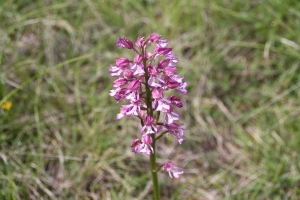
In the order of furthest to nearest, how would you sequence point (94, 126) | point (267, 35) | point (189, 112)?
point (267, 35) → point (189, 112) → point (94, 126)

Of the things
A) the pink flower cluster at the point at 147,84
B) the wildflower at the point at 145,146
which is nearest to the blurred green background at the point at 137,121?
the pink flower cluster at the point at 147,84

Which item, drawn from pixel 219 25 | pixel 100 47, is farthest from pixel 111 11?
pixel 219 25

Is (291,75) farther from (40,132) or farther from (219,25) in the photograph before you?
(40,132)

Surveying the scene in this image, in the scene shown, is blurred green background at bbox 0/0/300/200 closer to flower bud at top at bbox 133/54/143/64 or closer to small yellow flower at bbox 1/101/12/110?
small yellow flower at bbox 1/101/12/110

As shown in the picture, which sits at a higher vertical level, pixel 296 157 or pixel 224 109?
pixel 224 109

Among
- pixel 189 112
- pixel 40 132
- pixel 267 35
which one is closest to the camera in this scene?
pixel 40 132

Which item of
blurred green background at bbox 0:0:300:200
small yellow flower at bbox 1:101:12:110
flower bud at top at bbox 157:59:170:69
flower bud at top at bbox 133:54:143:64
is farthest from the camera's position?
small yellow flower at bbox 1:101:12:110

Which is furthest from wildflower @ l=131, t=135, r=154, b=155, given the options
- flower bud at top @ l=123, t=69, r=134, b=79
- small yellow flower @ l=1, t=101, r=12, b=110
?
small yellow flower @ l=1, t=101, r=12, b=110

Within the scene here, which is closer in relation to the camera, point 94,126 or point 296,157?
point 296,157

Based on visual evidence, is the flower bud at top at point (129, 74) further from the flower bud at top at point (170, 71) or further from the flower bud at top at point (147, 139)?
the flower bud at top at point (147, 139)
